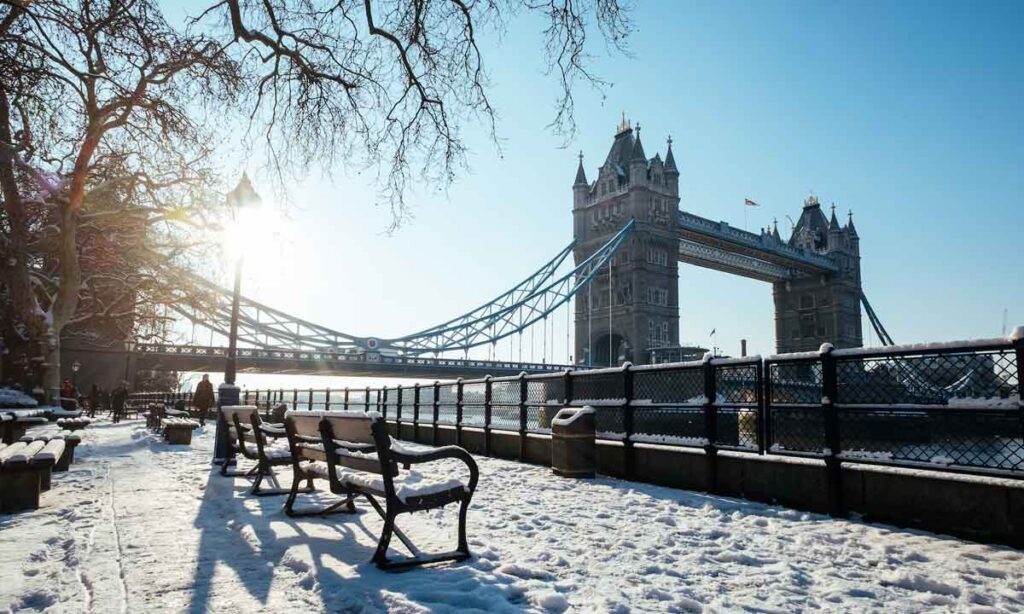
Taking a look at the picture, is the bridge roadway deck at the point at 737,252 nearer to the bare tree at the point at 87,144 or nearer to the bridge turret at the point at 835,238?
the bridge turret at the point at 835,238

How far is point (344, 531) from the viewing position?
14.1 feet

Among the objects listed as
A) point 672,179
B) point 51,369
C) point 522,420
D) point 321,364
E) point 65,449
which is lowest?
point 65,449

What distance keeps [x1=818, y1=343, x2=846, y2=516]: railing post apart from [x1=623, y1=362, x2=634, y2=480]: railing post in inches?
90.5

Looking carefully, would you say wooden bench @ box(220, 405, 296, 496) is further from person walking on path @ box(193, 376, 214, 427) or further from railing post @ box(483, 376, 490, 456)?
person walking on path @ box(193, 376, 214, 427)

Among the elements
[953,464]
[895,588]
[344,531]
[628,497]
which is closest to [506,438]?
[628,497]

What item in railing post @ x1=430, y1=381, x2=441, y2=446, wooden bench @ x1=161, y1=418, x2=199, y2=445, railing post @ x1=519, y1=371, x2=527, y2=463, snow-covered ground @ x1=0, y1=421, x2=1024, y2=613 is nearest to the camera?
snow-covered ground @ x1=0, y1=421, x2=1024, y2=613

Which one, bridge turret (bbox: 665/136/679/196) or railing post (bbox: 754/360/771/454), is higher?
bridge turret (bbox: 665/136/679/196)

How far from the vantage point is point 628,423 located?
7125 mm

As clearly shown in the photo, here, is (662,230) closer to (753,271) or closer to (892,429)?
(753,271)

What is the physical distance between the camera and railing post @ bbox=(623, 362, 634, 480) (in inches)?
278

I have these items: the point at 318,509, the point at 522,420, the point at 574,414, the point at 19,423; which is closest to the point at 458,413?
the point at 522,420

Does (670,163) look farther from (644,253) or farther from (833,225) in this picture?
(833,225)

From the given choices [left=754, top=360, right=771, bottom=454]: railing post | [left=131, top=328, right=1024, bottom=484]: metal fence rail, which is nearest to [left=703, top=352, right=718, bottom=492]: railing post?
[left=131, top=328, right=1024, bottom=484]: metal fence rail

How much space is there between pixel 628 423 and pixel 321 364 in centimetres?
4690
